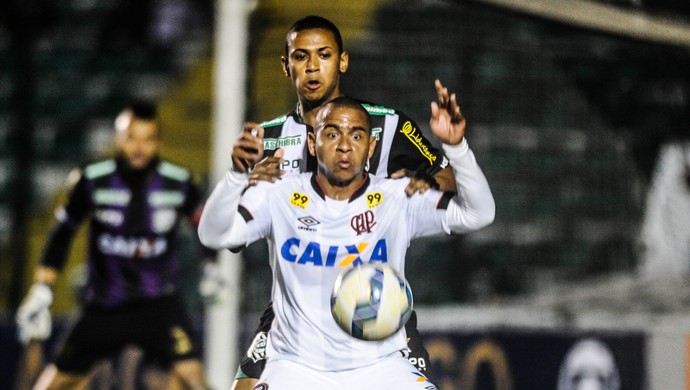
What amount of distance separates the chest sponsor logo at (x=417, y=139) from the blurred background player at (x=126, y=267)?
8.45ft

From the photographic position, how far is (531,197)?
8594 millimetres

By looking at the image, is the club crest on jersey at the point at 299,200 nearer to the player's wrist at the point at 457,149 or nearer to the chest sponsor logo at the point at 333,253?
the chest sponsor logo at the point at 333,253

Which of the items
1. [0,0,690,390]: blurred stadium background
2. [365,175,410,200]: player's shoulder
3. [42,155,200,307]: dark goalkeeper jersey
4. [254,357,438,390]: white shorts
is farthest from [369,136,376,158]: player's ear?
[0,0,690,390]: blurred stadium background

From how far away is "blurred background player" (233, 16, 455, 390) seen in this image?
4387 mm

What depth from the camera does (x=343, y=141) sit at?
13.4 feet

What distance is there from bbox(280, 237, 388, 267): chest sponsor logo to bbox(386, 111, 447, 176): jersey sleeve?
1.57ft

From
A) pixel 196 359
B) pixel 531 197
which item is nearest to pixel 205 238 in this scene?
pixel 196 359

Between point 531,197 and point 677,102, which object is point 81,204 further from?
point 677,102

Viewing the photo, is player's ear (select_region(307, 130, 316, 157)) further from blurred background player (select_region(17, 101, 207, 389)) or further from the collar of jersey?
blurred background player (select_region(17, 101, 207, 389))

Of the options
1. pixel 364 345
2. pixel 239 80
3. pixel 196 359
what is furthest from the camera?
pixel 239 80

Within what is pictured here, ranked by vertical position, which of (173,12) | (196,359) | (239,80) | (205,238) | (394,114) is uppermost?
(173,12)

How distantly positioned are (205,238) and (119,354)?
318 cm

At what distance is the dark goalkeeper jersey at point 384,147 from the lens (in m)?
4.59

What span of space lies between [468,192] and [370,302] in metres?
0.54
